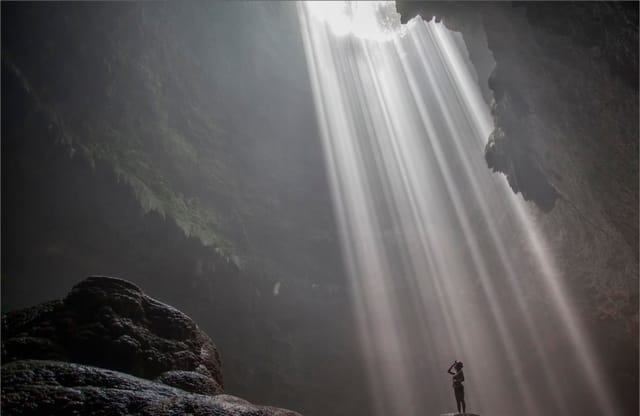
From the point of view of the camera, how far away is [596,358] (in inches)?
884

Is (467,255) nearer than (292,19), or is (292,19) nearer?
(467,255)

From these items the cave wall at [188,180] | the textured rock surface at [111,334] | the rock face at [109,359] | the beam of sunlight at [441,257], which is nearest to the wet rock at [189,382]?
the rock face at [109,359]

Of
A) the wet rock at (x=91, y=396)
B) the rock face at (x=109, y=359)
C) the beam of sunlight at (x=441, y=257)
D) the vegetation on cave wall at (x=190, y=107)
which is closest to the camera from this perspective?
the wet rock at (x=91, y=396)

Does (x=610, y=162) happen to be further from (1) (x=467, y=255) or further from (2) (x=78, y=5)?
(2) (x=78, y=5)

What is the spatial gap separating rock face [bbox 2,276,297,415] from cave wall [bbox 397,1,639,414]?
1088 centimetres

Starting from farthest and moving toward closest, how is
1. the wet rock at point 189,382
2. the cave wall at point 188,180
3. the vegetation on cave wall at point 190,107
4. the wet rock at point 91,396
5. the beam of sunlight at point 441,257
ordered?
the beam of sunlight at point 441,257 → the vegetation on cave wall at point 190,107 → the cave wall at point 188,180 → the wet rock at point 189,382 → the wet rock at point 91,396

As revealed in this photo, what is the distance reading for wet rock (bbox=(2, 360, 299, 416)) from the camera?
3443 millimetres

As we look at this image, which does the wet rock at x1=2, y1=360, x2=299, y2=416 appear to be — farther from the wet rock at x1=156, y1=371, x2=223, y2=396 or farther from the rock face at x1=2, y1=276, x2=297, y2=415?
the wet rock at x1=156, y1=371, x2=223, y2=396

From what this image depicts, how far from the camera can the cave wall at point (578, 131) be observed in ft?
31.2

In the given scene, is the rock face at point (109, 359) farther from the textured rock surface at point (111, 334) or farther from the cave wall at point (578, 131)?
the cave wall at point (578, 131)

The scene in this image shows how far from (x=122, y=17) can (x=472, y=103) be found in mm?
31452

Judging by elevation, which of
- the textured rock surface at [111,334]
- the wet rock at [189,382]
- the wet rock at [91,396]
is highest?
the textured rock surface at [111,334]

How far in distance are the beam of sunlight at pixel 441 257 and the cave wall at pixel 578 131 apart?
2155 millimetres

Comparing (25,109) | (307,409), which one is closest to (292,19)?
(25,109)
